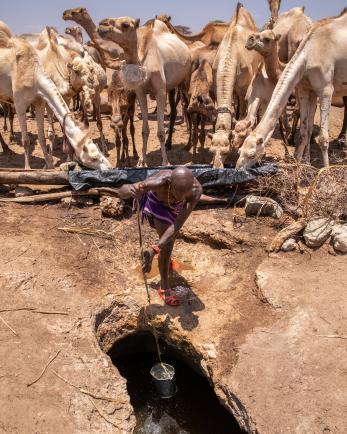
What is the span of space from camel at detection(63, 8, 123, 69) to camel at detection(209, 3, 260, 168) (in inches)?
79.1

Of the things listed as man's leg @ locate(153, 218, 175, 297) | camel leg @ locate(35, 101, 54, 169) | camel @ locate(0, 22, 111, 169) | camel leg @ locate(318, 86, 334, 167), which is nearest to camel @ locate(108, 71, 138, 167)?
camel @ locate(0, 22, 111, 169)

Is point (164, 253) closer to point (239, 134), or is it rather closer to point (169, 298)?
point (169, 298)

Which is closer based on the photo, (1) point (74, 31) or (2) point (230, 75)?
(2) point (230, 75)

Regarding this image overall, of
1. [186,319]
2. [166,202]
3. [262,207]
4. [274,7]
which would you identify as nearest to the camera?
[166,202]

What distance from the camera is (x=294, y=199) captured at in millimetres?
5449

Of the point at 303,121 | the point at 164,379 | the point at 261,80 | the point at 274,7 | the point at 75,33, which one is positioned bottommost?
the point at 164,379

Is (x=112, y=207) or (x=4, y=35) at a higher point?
(x=4, y=35)

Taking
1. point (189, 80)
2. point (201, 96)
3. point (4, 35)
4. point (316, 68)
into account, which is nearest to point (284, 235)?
point (316, 68)

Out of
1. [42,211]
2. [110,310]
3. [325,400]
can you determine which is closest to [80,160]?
[42,211]

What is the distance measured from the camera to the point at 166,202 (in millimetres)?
3977

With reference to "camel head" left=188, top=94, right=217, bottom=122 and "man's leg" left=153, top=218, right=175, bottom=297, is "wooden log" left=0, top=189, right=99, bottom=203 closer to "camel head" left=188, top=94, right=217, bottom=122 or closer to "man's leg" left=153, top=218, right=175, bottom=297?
"man's leg" left=153, top=218, right=175, bottom=297

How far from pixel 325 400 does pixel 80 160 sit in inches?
188

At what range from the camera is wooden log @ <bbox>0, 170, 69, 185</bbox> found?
Answer: 584 cm

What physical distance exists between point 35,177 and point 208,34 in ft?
19.4
